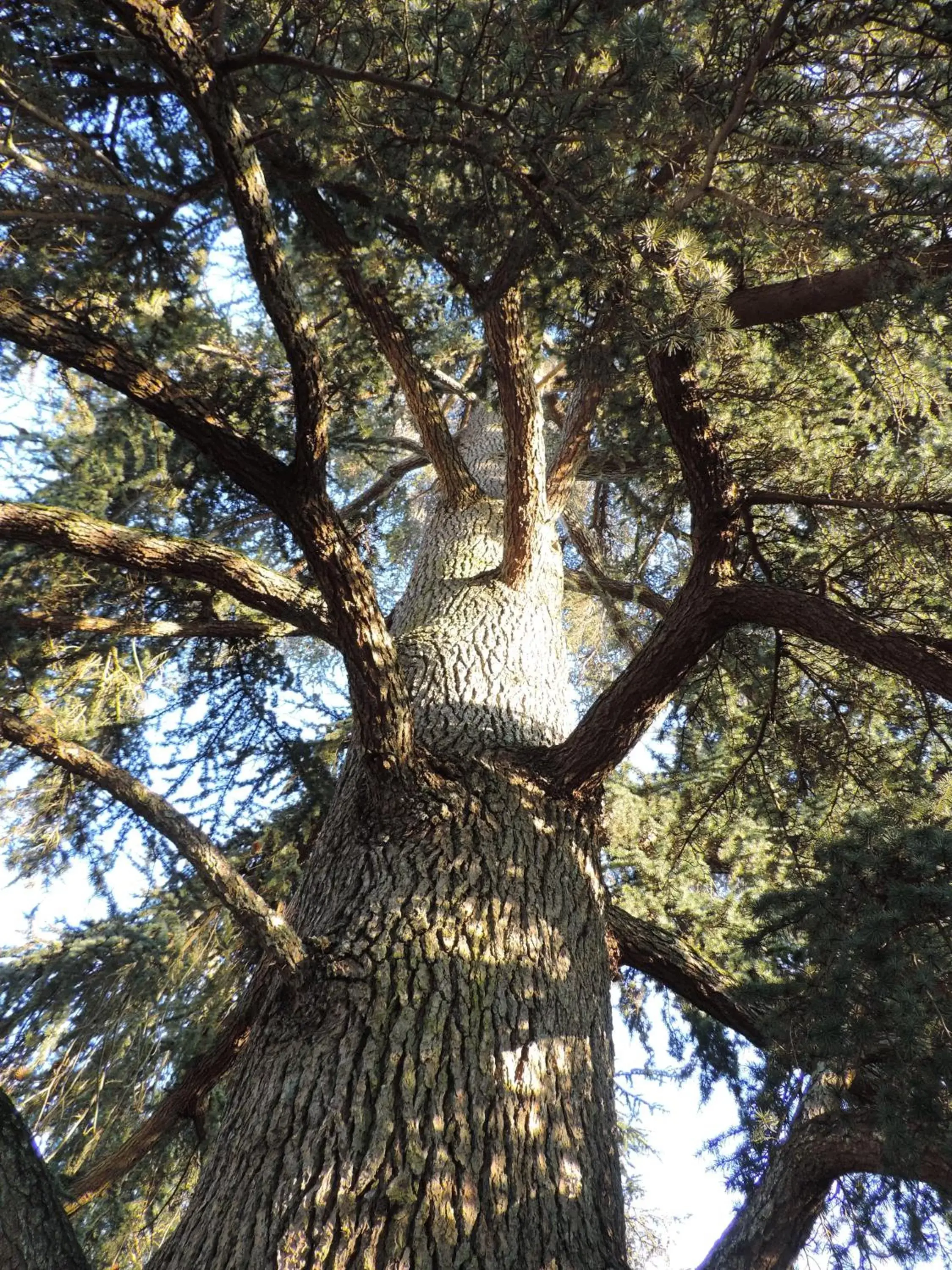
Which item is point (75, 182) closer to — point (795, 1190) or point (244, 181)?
point (244, 181)

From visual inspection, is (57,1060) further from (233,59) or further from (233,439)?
(233,59)

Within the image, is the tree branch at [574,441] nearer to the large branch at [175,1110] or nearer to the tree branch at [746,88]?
the tree branch at [746,88]

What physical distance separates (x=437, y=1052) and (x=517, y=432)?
3033 mm

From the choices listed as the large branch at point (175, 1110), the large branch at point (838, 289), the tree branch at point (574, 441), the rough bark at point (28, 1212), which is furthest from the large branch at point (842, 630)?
the rough bark at point (28, 1212)

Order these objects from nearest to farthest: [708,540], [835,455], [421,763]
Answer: [421,763]
[708,540]
[835,455]

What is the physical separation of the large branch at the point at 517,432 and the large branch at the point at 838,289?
3.58ft

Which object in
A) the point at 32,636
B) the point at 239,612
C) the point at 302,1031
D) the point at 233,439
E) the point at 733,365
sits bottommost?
the point at 302,1031

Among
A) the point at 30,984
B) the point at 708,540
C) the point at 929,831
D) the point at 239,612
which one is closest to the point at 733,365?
the point at 708,540

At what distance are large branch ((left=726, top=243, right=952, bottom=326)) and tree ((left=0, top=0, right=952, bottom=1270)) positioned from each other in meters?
0.02

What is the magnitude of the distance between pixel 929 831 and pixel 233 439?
2.69 metres

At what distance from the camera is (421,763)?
3277 millimetres

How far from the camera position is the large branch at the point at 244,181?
2455mm

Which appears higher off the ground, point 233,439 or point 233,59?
point 233,59

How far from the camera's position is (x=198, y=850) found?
2.53 metres
